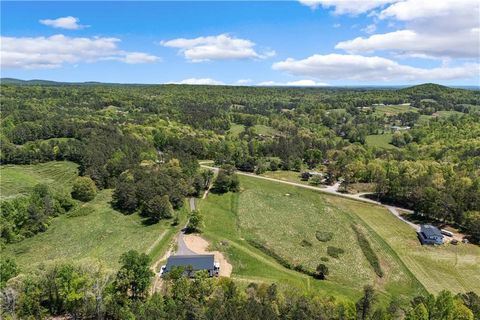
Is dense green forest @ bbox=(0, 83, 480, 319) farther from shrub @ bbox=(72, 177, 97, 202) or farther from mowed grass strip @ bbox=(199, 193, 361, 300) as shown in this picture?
mowed grass strip @ bbox=(199, 193, 361, 300)

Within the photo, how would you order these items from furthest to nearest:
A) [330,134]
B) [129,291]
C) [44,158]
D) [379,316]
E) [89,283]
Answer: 1. [330,134]
2. [44,158]
3. [129,291]
4. [89,283]
5. [379,316]

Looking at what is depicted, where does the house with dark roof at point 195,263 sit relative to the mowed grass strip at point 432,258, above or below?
above

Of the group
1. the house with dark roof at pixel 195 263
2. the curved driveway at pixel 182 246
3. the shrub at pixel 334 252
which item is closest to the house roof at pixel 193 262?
the house with dark roof at pixel 195 263

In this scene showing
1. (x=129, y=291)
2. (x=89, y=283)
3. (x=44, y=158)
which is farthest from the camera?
(x=44, y=158)

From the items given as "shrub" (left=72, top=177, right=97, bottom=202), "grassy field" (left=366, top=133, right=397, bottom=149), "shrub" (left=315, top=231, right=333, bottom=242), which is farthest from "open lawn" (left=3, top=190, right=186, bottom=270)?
"grassy field" (left=366, top=133, right=397, bottom=149)

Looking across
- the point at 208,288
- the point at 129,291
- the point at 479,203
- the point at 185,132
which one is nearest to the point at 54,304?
the point at 129,291

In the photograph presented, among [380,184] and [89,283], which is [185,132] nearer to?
[380,184]

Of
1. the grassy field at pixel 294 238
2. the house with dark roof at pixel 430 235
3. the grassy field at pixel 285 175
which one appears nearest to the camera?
the grassy field at pixel 294 238

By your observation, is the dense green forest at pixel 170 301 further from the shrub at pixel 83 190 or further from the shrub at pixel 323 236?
the shrub at pixel 83 190
